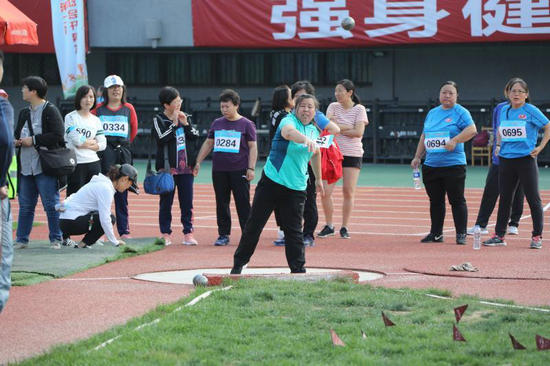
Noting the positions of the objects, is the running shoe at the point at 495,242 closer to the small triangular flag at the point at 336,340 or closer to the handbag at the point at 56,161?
the handbag at the point at 56,161

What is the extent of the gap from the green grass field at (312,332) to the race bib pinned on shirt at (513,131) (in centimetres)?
432

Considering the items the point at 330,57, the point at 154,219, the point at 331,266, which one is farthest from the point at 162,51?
the point at 331,266

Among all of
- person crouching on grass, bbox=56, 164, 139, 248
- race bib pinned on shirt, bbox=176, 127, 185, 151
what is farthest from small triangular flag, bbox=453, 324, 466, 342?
race bib pinned on shirt, bbox=176, 127, 185, 151

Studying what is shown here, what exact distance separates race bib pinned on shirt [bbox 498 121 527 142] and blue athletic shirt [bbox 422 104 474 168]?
44cm

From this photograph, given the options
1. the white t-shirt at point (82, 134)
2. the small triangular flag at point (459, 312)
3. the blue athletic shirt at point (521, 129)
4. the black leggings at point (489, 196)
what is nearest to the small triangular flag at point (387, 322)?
the small triangular flag at point (459, 312)

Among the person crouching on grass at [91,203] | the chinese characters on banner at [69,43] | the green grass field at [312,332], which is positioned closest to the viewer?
the green grass field at [312,332]

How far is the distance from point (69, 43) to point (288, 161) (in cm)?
1662

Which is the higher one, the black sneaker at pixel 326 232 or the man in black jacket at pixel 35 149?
the man in black jacket at pixel 35 149

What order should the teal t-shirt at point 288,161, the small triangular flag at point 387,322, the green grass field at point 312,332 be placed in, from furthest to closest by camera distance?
the teal t-shirt at point 288,161 < the small triangular flag at point 387,322 < the green grass field at point 312,332

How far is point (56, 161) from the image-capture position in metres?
11.8

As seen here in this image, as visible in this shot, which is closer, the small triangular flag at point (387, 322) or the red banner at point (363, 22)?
the small triangular flag at point (387, 322)

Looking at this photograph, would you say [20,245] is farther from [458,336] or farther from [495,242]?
[458,336]

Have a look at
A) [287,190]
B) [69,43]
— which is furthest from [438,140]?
[69,43]

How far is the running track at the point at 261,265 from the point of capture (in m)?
7.69
